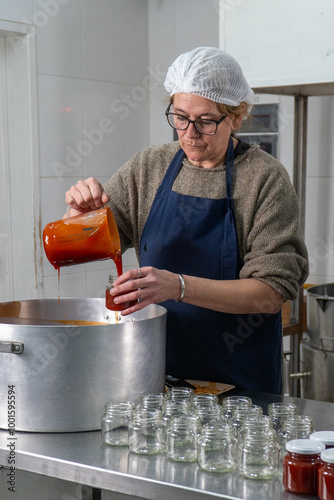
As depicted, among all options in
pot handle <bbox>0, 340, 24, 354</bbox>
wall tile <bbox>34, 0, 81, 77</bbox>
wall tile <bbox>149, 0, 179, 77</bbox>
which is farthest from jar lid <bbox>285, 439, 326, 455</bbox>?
wall tile <bbox>149, 0, 179, 77</bbox>

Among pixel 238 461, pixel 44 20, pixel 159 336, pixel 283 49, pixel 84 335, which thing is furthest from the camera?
pixel 44 20

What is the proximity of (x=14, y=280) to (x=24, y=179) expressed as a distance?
1.54 feet

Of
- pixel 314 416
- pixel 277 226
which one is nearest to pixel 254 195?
pixel 277 226

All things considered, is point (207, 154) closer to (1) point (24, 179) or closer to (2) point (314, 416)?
(2) point (314, 416)

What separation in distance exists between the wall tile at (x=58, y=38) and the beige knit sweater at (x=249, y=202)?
138 centimetres

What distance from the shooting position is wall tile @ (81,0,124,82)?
10.3ft

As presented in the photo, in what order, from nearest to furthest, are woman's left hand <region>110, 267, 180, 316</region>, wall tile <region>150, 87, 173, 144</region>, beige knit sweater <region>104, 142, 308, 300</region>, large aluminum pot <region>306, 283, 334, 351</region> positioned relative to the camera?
woman's left hand <region>110, 267, 180, 316</region>
beige knit sweater <region>104, 142, 308, 300</region>
large aluminum pot <region>306, 283, 334, 351</region>
wall tile <region>150, 87, 173, 144</region>

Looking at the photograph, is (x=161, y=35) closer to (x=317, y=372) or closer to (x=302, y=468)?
(x=317, y=372)

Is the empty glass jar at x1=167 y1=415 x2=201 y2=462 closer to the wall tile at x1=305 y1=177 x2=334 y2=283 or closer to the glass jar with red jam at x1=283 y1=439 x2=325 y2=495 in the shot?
the glass jar with red jam at x1=283 y1=439 x2=325 y2=495

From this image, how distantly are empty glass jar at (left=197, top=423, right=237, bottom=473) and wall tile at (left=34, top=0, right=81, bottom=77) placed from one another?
2.26 meters

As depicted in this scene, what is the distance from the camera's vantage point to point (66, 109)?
3086 millimetres

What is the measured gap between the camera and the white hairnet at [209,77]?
1580mm

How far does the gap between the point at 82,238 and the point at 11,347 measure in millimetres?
331

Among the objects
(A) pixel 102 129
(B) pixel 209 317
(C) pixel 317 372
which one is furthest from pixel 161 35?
(B) pixel 209 317
